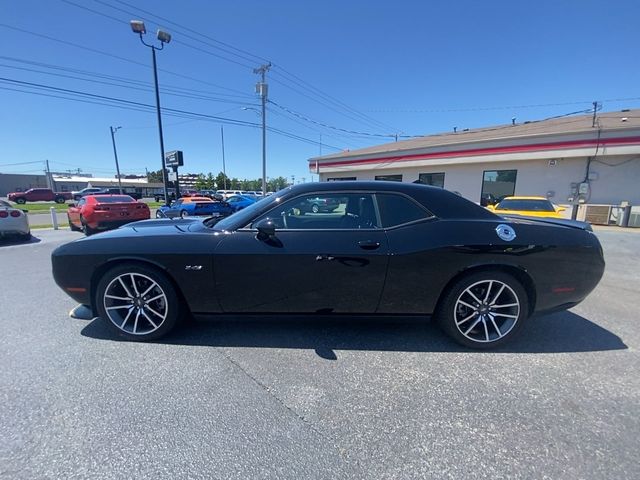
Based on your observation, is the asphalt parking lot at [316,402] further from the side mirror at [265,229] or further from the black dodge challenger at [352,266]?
the side mirror at [265,229]

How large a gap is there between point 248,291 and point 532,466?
2.25 metres

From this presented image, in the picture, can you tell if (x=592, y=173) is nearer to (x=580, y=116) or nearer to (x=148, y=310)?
(x=580, y=116)

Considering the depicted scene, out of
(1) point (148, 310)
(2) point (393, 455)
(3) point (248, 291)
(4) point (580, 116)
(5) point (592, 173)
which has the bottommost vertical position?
(2) point (393, 455)

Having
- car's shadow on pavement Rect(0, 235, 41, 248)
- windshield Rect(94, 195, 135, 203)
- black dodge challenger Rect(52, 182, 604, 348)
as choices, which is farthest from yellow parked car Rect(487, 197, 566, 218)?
car's shadow on pavement Rect(0, 235, 41, 248)

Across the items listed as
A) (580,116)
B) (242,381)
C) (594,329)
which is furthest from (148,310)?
(580,116)

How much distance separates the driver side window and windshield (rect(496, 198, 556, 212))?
24.9ft

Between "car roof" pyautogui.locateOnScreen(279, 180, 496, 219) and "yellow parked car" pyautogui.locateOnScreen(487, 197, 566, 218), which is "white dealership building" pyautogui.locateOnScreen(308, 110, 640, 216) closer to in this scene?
"yellow parked car" pyautogui.locateOnScreen(487, 197, 566, 218)

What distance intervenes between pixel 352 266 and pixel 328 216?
2.13 feet

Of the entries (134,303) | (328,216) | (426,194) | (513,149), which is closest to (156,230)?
(134,303)

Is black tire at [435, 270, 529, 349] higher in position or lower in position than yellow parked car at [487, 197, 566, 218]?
lower

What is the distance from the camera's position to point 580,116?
1877 cm

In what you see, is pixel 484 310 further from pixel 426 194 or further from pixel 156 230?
pixel 156 230

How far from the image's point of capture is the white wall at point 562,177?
41.4 feet

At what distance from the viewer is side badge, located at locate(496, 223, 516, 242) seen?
2.70m
